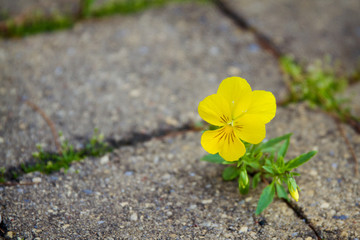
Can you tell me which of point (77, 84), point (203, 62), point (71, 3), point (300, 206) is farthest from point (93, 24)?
point (300, 206)

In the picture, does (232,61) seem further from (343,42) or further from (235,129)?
(235,129)

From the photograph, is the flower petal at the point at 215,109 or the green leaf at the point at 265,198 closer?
the flower petal at the point at 215,109

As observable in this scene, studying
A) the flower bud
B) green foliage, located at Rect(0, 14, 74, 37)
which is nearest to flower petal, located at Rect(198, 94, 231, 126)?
the flower bud

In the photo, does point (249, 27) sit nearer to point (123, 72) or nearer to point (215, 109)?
point (123, 72)

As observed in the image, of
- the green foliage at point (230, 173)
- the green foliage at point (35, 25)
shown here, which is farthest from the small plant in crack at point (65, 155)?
the green foliage at point (35, 25)

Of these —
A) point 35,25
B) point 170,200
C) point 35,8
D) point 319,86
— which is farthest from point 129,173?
point 35,8

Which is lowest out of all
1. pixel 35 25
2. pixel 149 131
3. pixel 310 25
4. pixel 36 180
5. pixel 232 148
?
pixel 36 180

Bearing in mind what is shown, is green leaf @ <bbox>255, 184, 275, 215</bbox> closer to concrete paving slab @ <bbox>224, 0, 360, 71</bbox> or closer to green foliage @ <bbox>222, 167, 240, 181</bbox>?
green foliage @ <bbox>222, 167, 240, 181</bbox>

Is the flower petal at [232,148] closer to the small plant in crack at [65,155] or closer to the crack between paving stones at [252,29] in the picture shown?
the small plant in crack at [65,155]
